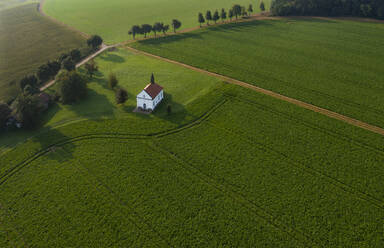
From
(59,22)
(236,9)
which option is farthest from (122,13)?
(236,9)

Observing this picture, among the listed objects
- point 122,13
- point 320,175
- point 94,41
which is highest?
point 122,13

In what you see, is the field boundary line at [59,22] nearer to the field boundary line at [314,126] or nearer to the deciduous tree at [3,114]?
the deciduous tree at [3,114]

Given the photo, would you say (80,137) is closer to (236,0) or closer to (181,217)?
(181,217)

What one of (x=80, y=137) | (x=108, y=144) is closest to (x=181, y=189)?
(x=108, y=144)

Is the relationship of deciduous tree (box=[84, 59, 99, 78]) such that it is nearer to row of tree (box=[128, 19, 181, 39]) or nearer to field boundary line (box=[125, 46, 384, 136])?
field boundary line (box=[125, 46, 384, 136])

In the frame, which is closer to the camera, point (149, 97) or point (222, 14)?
point (149, 97)

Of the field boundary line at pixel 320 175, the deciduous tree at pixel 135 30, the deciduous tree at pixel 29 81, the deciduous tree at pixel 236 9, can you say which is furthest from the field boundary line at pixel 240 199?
the deciduous tree at pixel 236 9

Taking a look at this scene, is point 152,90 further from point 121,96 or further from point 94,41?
point 94,41
